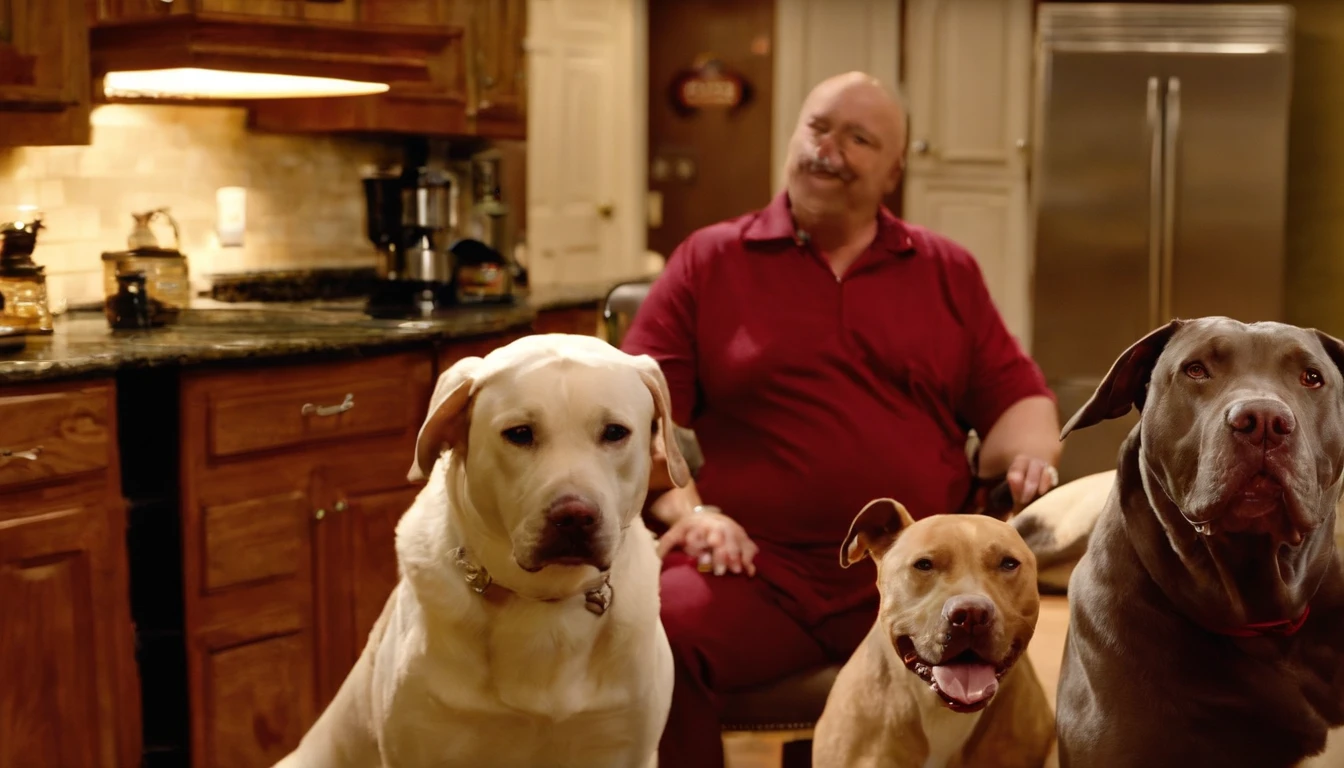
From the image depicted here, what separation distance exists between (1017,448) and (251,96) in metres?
2.20

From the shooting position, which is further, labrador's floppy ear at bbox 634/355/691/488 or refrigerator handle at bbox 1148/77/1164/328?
refrigerator handle at bbox 1148/77/1164/328

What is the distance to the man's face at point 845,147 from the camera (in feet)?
7.63

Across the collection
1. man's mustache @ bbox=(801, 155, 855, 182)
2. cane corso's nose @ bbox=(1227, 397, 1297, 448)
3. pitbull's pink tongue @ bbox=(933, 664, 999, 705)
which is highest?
man's mustache @ bbox=(801, 155, 855, 182)

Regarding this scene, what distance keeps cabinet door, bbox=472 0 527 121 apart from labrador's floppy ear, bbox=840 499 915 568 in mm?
2617

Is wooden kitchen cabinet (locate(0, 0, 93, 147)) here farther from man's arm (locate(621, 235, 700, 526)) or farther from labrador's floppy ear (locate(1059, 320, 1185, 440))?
labrador's floppy ear (locate(1059, 320, 1185, 440))

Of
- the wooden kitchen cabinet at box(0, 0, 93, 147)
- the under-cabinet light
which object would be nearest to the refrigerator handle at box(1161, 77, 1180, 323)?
the under-cabinet light

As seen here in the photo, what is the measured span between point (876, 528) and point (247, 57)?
2.03 m

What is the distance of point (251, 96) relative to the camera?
11.8 ft

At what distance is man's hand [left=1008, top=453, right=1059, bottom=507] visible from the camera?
6.59 feet

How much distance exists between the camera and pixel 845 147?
233 cm

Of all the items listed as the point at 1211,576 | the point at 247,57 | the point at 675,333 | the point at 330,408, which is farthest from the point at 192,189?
the point at 1211,576

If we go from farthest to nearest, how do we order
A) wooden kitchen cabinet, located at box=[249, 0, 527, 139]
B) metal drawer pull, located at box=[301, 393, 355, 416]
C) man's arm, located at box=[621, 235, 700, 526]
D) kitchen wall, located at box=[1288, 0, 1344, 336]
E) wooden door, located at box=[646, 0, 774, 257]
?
wooden door, located at box=[646, 0, 774, 257]
kitchen wall, located at box=[1288, 0, 1344, 336]
wooden kitchen cabinet, located at box=[249, 0, 527, 139]
metal drawer pull, located at box=[301, 393, 355, 416]
man's arm, located at box=[621, 235, 700, 526]

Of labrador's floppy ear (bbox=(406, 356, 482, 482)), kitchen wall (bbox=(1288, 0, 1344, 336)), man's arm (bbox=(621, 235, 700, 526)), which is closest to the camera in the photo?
labrador's floppy ear (bbox=(406, 356, 482, 482))

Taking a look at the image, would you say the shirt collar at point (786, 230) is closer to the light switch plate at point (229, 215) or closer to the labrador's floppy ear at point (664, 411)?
the labrador's floppy ear at point (664, 411)
